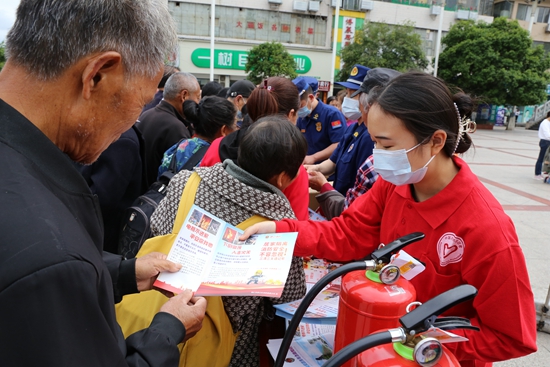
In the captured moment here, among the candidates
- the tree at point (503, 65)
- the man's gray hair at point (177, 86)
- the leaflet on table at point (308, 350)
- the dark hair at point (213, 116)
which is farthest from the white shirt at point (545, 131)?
the tree at point (503, 65)

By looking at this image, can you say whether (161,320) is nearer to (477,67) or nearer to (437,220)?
(437,220)

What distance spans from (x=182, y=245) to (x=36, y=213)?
746 millimetres

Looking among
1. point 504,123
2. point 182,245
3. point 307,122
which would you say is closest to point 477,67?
point 504,123

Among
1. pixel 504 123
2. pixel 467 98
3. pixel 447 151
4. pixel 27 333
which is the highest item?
pixel 467 98

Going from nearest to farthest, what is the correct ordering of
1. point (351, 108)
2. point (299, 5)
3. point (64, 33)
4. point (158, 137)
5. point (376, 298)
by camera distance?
point (64, 33) < point (376, 298) < point (158, 137) < point (351, 108) < point (299, 5)

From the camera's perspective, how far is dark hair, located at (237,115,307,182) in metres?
1.46

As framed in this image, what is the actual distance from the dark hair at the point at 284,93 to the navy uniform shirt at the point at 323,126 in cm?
136

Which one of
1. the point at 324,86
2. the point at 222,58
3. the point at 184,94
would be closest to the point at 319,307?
the point at 184,94

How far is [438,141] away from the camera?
135cm

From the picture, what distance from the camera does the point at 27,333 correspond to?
574 mm

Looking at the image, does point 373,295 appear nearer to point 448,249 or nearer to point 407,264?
point 407,264

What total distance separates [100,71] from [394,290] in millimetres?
905

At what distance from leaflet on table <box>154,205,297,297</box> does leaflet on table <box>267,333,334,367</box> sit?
0.35 m

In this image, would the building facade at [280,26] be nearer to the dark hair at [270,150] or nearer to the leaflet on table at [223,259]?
the dark hair at [270,150]
